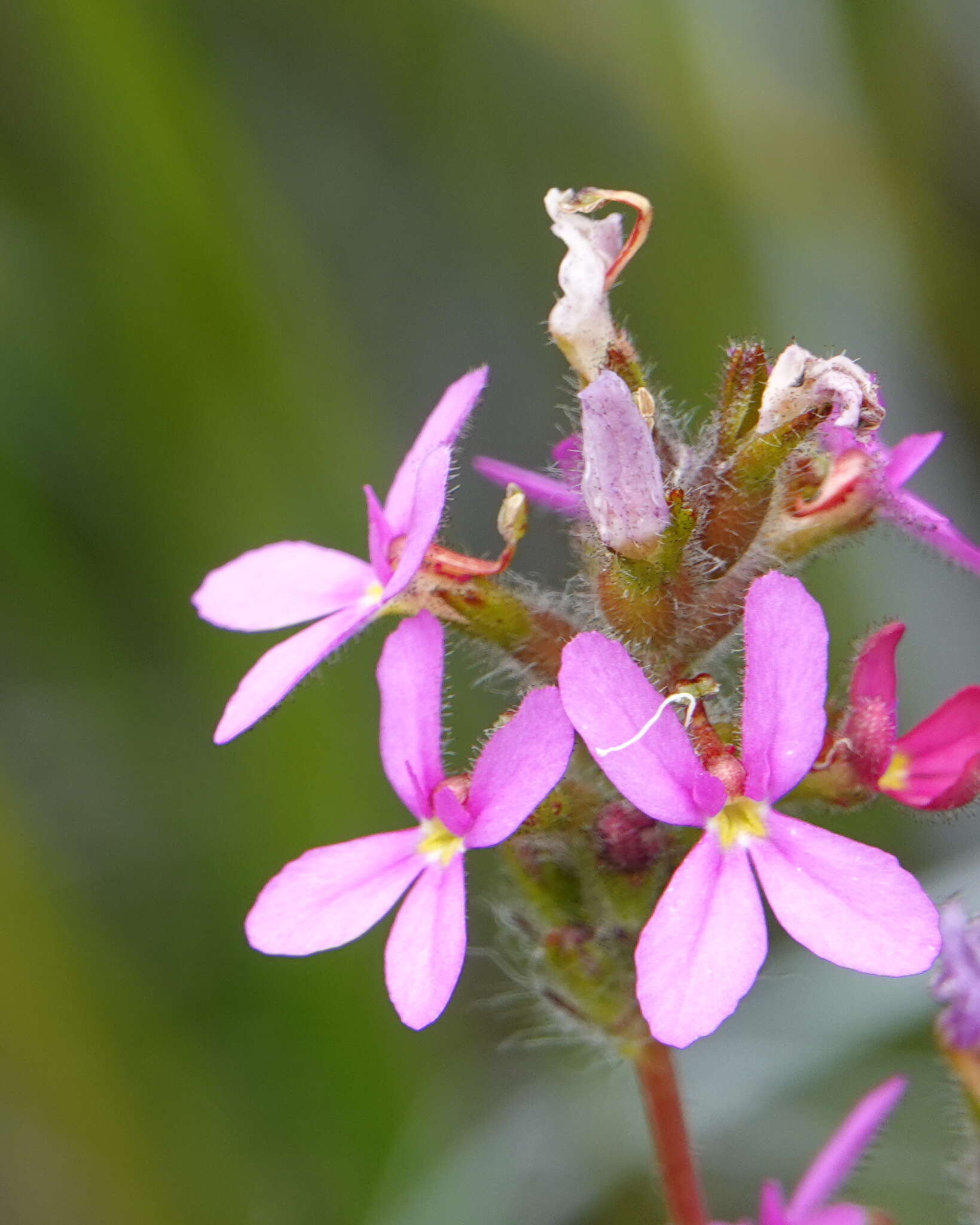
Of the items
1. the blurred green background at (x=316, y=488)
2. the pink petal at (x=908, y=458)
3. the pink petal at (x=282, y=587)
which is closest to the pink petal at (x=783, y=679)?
the pink petal at (x=908, y=458)

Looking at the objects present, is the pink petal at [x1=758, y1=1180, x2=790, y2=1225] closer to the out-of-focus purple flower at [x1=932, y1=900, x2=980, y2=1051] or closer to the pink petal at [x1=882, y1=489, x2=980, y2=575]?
the out-of-focus purple flower at [x1=932, y1=900, x2=980, y2=1051]

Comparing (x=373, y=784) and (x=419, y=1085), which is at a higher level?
(x=373, y=784)

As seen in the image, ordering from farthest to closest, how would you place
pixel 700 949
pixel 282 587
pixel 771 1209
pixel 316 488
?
pixel 316 488, pixel 282 587, pixel 771 1209, pixel 700 949

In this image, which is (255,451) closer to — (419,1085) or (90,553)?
(90,553)

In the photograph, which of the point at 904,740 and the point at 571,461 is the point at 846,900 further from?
the point at 571,461

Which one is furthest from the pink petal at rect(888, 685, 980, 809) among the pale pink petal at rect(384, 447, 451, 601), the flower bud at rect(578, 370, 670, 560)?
the pale pink petal at rect(384, 447, 451, 601)

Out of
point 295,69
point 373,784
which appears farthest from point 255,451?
point 295,69

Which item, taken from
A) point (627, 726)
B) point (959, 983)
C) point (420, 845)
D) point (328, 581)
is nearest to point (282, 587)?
point (328, 581)
